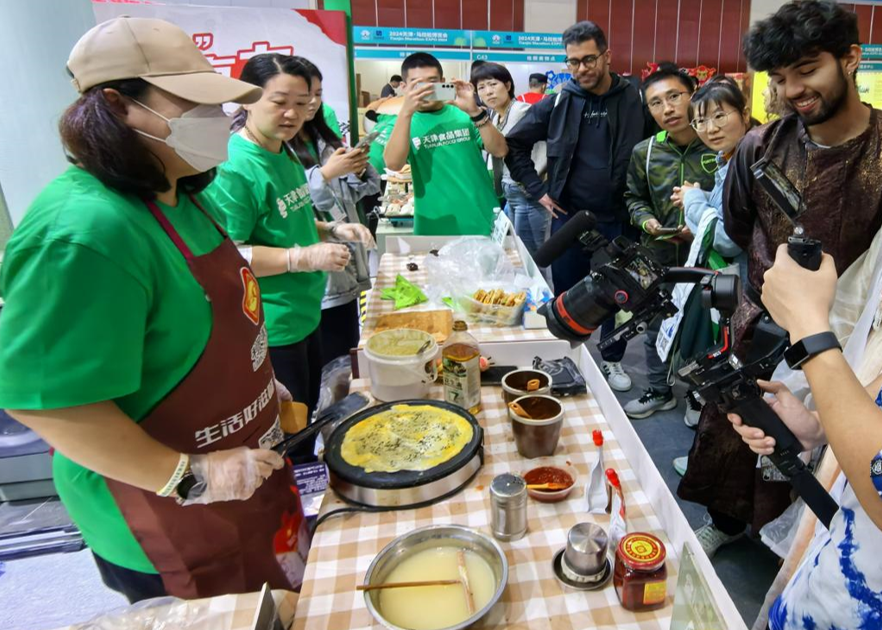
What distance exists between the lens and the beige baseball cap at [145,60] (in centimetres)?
89

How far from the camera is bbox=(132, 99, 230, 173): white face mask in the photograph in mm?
953

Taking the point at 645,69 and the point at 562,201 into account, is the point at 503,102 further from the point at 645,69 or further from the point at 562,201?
the point at 645,69

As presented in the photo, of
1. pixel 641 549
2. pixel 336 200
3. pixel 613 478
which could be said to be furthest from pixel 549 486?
pixel 336 200

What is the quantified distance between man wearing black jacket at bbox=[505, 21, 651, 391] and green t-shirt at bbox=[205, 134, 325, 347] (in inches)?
62.7

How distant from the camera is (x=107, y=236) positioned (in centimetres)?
82

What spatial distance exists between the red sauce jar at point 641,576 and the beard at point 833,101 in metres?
1.26

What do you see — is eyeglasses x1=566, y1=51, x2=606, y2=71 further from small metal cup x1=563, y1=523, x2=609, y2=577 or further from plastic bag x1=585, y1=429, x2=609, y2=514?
small metal cup x1=563, y1=523, x2=609, y2=577

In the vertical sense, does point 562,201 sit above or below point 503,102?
below

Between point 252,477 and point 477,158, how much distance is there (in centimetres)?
232

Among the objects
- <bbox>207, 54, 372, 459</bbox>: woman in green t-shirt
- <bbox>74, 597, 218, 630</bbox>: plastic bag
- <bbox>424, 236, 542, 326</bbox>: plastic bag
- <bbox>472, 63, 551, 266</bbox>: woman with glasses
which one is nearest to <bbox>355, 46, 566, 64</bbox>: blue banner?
<bbox>472, 63, 551, 266</bbox>: woman with glasses

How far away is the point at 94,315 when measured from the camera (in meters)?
0.79

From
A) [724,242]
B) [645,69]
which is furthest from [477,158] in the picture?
[645,69]

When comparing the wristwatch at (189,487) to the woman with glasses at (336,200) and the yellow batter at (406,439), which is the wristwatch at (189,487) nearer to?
the yellow batter at (406,439)

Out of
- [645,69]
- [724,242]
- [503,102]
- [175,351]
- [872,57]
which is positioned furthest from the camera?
[872,57]
